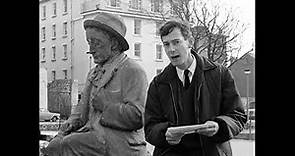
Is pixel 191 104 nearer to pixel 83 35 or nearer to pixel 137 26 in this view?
pixel 137 26

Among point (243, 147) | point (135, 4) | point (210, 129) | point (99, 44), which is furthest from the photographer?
point (135, 4)

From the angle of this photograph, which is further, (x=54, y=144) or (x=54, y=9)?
(x=54, y=9)

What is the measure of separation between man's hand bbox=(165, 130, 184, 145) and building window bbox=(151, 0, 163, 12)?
2.42 feet

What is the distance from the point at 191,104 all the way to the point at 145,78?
44 centimetres

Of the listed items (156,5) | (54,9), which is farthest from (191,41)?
(54,9)

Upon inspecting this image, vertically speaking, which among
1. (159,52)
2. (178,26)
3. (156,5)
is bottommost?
(159,52)

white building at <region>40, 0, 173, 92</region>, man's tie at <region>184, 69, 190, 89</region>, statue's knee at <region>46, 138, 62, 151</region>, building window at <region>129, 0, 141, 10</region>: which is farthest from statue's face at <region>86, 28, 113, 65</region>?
man's tie at <region>184, 69, 190, 89</region>

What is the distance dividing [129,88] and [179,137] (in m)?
0.51

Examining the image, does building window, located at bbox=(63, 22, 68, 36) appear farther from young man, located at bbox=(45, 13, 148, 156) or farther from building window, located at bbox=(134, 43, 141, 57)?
building window, located at bbox=(134, 43, 141, 57)

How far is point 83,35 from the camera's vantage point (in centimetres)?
314

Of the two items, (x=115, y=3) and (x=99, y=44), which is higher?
(x=115, y=3)

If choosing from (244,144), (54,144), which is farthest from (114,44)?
(244,144)

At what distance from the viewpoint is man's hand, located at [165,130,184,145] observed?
8.09 feet

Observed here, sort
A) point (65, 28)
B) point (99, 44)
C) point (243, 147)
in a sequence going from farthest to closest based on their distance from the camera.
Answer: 1. point (65, 28)
2. point (99, 44)
3. point (243, 147)
